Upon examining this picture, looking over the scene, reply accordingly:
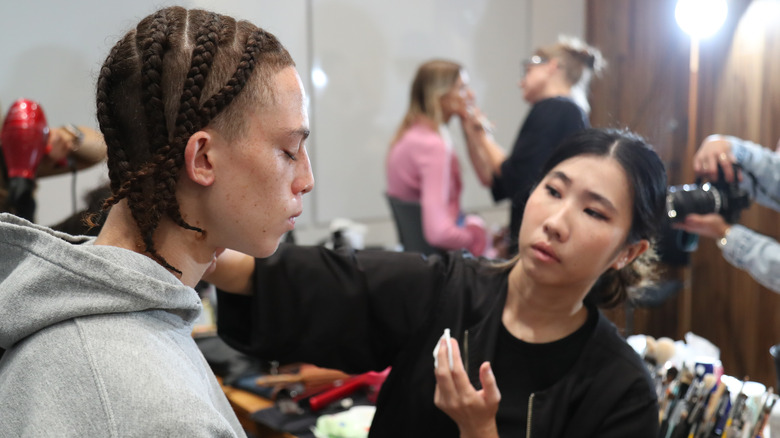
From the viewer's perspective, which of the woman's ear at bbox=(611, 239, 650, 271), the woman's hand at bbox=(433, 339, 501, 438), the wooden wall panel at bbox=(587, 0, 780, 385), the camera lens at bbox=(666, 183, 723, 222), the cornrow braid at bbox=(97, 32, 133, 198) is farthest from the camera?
the wooden wall panel at bbox=(587, 0, 780, 385)

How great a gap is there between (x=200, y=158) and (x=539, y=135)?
1.84 metres

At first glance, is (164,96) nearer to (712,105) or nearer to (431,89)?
(431,89)

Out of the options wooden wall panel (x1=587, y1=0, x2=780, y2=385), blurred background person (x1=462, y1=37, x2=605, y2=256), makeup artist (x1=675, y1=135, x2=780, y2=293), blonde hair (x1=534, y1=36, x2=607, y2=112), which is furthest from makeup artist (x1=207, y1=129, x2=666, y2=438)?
wooden wall panel (x1=587, y1=0, x2=780, y2=385)

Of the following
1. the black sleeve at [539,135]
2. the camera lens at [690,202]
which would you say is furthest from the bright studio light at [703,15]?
the camera lens at [690,202]

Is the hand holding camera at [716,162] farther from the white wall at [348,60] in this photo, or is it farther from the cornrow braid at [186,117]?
the white wall at [348,60]

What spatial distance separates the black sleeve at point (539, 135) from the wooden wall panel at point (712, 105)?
1.19 meters

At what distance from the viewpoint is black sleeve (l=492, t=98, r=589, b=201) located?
2.36 m

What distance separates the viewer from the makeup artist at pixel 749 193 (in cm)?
177

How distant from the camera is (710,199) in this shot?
1.75m

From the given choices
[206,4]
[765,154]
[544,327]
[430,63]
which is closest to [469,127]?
[430,63]

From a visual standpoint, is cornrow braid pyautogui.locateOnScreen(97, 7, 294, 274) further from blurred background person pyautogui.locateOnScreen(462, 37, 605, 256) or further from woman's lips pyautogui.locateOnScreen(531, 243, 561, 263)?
blurred background person pyautogui.locateOnScreen(462, 37, 605, 256)

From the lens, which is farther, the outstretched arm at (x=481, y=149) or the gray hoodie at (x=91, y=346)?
the outstretched arm at (x=481, y=149)

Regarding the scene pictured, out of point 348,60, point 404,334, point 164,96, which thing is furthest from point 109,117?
point 348,60

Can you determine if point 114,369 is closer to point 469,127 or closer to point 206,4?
point 469,127
